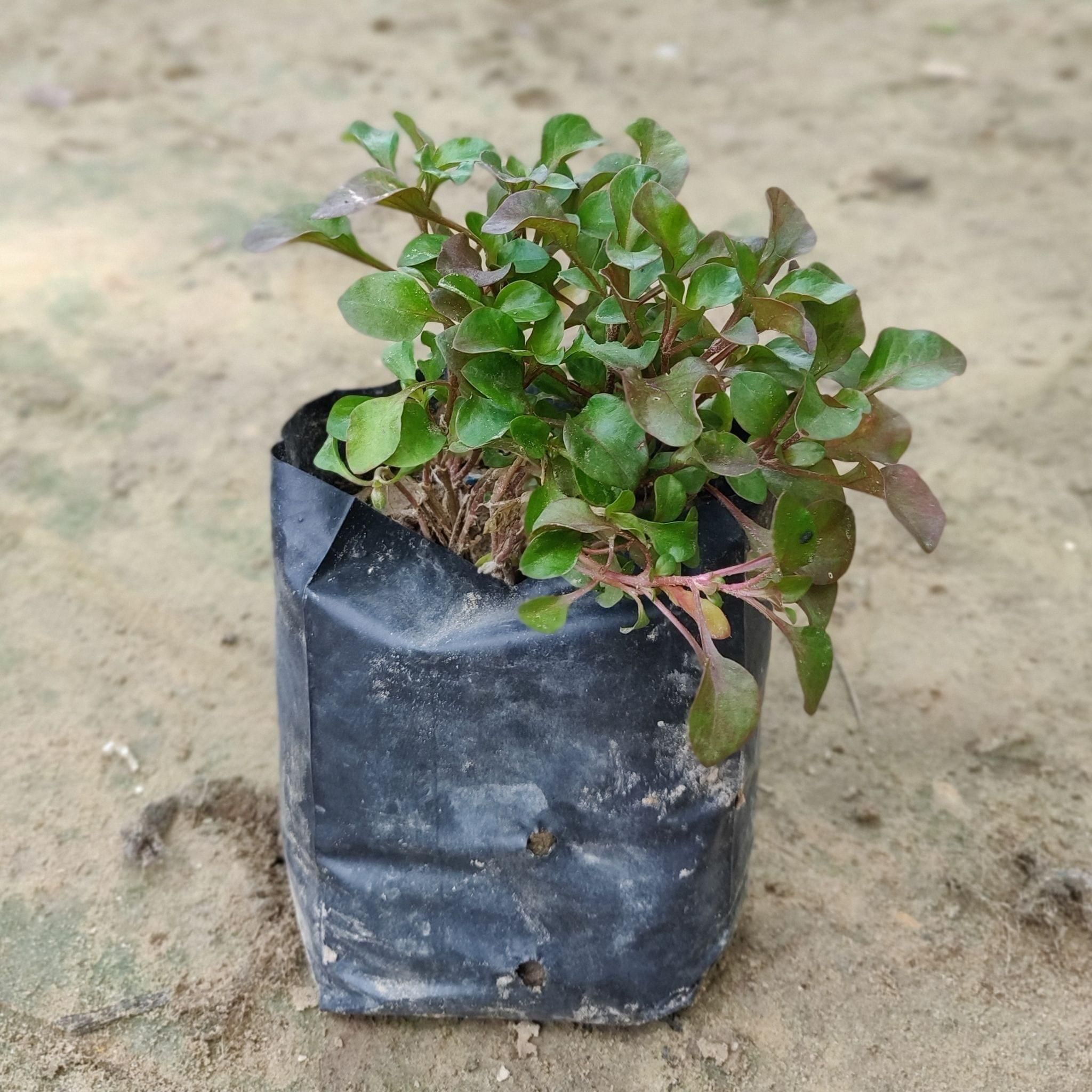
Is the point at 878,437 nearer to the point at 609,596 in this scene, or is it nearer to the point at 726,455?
the point at 726,455

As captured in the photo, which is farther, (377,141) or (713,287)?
(377,141)

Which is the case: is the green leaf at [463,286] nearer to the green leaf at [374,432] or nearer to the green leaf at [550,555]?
the green leaf at [374,432]

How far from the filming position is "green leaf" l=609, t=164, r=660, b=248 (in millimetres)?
959

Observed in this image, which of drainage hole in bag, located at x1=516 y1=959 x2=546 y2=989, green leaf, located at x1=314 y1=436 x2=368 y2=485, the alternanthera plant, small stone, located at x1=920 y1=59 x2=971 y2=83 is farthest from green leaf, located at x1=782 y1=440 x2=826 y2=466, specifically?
small stone, located at x1=920 y1=59 x2=971 y2=83

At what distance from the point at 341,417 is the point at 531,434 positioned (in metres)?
0.22

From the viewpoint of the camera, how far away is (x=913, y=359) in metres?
1.05

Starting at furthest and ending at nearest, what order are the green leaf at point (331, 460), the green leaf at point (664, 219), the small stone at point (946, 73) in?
1. the small stone at point (946, 73)
2. the green leaf at point (331, 460)
3. the green leaf at point (664, 219)

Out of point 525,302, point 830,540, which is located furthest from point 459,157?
point 830,540

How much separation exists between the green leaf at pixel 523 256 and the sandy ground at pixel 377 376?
84 centimetres

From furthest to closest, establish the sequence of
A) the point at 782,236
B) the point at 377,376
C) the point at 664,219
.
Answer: the point at 377,376, the point at 782,236, the point at 664,219

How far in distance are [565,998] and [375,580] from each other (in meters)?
0.51

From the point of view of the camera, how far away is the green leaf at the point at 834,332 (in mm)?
1019

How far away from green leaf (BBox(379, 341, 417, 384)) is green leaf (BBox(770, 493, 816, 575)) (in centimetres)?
35

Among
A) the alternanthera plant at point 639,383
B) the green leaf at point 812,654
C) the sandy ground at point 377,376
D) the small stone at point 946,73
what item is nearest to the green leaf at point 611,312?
the alternanthera plant at point 639,383
